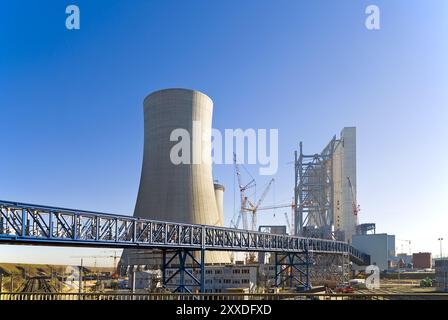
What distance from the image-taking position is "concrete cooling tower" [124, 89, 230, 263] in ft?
172

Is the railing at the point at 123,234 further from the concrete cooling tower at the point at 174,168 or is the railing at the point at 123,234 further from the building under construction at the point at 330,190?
the building under construction at the point at 330,190

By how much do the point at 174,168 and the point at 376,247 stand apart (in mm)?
84528

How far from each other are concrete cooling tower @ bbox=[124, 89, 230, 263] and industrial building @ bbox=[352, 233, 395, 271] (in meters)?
77.0

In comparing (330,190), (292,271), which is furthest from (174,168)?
(330,190)

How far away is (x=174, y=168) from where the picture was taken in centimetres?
5216

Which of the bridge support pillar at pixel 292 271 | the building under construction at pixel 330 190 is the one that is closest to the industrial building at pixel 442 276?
the bridge support pillar at pixel 292 271

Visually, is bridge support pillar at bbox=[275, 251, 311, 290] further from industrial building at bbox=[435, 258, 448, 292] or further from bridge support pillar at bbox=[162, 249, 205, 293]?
industrial building at bbox=[435, 258, 448, 292]

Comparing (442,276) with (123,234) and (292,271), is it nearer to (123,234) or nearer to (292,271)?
(292,271)

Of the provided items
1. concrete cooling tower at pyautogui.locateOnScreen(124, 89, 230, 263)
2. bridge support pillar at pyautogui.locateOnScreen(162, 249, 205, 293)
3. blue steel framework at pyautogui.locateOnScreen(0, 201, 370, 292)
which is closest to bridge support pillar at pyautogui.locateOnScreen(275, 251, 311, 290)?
blue steel framework at pyautogui.locateOnScreen(0, 201, 370, 292)

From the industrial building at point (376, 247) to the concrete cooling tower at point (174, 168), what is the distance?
77.0 metres

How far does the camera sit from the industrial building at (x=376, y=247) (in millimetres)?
115812
